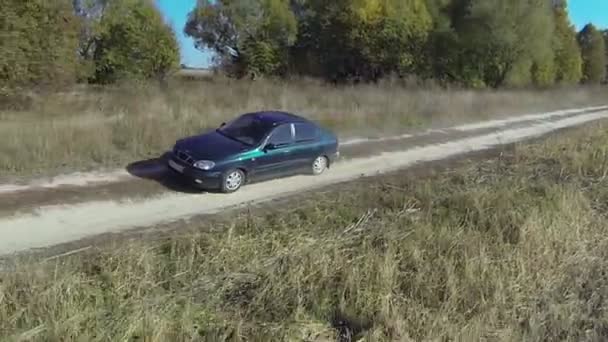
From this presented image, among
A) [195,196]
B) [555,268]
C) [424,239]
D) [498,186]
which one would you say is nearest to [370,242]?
[424,239]

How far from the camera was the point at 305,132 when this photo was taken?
11.1 metres

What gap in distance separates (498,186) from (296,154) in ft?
14.1

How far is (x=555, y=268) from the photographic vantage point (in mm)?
5148

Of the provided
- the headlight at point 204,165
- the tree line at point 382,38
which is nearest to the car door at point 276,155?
the headlight at point 204,165

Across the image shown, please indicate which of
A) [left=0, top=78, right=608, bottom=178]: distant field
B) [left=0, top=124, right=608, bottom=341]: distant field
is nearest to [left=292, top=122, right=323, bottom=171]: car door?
[left=0, top=78, right=608, bottom=178]: distant field

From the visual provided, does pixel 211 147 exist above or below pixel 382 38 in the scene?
below

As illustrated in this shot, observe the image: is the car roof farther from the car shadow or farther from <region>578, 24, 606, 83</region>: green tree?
<region>578, 24, 606, 83</region>: green tree

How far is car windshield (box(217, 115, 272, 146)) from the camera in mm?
10164

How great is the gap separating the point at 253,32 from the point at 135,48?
49.5ft

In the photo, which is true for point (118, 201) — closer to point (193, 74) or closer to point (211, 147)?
point (211, 147)

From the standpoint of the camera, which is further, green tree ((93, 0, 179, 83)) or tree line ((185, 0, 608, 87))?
tree line ((185, 0, 608, 87))

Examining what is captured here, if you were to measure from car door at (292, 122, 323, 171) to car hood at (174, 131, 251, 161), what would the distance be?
1.35 metres

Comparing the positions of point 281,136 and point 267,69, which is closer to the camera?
point 281,136

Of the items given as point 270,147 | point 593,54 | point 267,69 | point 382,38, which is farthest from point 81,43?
point 593,54
